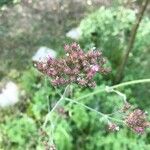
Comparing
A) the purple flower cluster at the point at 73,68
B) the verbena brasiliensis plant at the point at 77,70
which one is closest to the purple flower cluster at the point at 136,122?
the verbena brasiliensis plant at the point at 77,70

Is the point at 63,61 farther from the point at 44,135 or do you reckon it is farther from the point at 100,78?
the point at 100,78

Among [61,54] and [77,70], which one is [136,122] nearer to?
[77,70]

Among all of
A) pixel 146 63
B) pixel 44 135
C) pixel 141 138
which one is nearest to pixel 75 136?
pixel 141 138

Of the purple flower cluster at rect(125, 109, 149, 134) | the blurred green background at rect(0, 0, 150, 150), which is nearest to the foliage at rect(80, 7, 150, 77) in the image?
the blurred green background at rect(0, 0, 150, 150)

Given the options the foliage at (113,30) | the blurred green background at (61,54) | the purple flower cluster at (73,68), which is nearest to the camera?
the purple flower cluster at (73,68)

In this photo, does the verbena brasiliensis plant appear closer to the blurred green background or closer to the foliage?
the blurred green background

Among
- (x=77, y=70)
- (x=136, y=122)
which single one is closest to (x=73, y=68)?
(x=77, y=70)

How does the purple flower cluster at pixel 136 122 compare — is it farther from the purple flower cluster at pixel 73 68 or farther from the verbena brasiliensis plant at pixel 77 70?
the purple flower cluster at pixel 73 68

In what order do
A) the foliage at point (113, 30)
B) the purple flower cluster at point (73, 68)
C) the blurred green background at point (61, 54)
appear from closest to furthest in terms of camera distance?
the purple flower cluster at point (73, 68), the blurred green background at point (61, 54), the foliage at point (113, 30)
